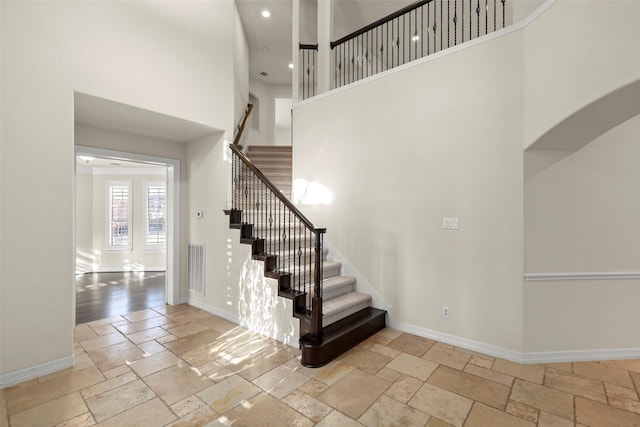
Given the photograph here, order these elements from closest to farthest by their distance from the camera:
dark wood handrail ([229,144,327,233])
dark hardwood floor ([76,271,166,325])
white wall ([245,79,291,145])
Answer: dark wood handrail ([229,144,327,233]), dark hardwood floor ([76,271,166,325]), white wall ([245,79,291,145])

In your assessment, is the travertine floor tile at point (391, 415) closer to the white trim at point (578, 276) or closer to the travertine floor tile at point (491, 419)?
the travertine floor tile at point (491, 419)

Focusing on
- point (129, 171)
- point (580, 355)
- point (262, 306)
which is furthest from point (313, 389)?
point (129, 171)

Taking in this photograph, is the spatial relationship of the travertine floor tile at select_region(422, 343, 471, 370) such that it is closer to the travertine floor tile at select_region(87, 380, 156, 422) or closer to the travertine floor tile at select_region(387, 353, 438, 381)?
the travertine floor tile at select_region(387, 353, 438, 381)

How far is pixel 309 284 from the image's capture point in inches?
144

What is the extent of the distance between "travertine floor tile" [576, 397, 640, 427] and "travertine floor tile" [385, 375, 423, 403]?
1.14 meters

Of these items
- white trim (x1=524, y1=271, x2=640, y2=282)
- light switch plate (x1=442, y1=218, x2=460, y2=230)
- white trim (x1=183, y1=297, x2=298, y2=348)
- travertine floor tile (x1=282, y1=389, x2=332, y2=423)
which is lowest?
travertine floor tile (x1=282, y1=389, x2=332, y2=423)

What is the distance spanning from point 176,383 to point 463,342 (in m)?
2.92

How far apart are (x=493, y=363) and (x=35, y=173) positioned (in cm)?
469

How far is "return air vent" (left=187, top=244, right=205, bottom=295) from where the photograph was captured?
4.65 m

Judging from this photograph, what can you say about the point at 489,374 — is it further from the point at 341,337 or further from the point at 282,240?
the point at 282,240

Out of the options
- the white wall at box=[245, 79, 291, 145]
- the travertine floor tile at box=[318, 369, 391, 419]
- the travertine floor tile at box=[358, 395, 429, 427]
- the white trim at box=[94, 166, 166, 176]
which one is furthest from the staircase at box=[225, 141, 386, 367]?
the white trim at box=[94, 166, 166, 176]

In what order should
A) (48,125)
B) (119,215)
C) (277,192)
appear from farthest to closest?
(119,215), (277,192), (48,125)

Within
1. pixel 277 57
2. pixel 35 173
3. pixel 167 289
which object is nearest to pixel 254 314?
pixel 167 289

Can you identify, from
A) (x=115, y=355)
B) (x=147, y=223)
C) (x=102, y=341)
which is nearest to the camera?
(x=115, y=355)
